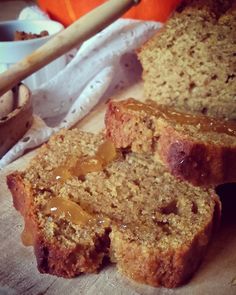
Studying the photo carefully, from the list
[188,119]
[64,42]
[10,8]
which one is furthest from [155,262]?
[10,8]

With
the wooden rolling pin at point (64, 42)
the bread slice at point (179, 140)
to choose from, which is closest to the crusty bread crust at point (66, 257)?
the bread slice at point (179, 140)

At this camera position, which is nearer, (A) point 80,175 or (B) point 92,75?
(A) point 80,175

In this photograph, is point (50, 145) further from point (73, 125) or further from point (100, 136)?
point (73, 125)

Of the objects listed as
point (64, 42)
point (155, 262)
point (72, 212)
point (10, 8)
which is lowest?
point (10, 8)

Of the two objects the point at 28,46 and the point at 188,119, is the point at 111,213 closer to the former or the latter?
the point at 188,119

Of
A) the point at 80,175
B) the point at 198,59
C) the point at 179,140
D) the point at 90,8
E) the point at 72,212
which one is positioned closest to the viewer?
the point at 72,212

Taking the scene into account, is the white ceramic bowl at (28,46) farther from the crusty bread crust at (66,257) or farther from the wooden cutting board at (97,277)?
the crusty bread crust at (66,257)

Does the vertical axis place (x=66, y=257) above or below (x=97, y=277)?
above
